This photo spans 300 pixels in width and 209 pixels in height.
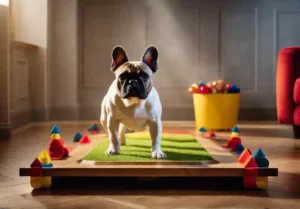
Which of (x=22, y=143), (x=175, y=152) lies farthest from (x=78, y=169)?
(x=22, y=143)

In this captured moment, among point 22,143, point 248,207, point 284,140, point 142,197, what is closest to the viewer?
point 248,207

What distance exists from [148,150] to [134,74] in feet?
1.33

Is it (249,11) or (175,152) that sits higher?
(249,11)

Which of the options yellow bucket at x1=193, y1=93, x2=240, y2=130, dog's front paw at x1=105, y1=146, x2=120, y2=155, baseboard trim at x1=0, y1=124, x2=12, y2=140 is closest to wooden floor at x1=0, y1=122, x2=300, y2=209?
dog's front paw at x1=105, y1=146, x2=120, y2=155

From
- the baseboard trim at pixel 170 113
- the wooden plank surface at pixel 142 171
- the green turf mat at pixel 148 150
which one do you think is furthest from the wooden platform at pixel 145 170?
the baseboard trim at pixel 170 113

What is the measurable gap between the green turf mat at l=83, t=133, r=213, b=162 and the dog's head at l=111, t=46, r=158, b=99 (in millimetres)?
240

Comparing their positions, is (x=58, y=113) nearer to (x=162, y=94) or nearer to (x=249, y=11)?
(x=162, y=94)

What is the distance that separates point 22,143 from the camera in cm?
256

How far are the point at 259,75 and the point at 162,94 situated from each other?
2.92ft

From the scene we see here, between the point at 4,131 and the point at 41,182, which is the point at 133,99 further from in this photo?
the point at 4,131

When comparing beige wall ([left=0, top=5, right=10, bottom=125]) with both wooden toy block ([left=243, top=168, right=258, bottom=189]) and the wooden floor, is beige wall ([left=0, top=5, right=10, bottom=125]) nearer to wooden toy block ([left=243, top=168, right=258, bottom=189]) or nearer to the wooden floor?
the wooden floor

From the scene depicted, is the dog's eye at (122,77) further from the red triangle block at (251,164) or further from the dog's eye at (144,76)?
the red triangle block at (251,164)

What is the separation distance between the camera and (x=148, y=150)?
1887 millimetres

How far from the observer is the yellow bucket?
323cm
